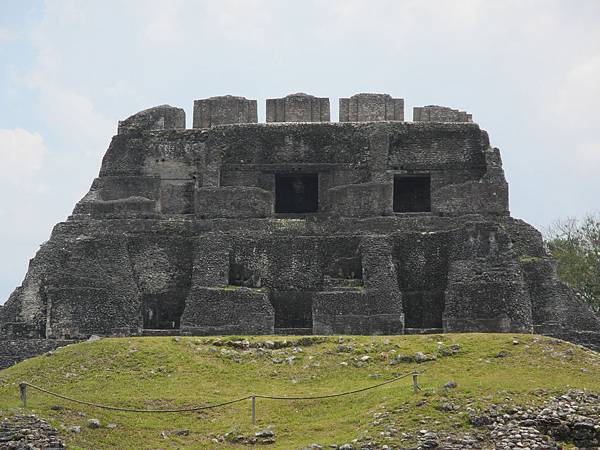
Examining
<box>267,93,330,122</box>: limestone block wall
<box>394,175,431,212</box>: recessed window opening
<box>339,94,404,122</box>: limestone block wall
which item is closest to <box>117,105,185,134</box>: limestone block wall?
<box>267,93,330,122</box>: limestone block wall

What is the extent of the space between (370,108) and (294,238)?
27.5ft

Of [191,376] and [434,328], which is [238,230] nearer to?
[434,328]

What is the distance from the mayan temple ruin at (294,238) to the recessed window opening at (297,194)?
0.05 meters

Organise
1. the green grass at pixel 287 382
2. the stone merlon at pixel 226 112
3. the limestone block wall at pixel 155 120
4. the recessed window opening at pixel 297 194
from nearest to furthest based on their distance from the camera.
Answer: the green grass at pixel 287 382 < the limestone block wall at pixel 155 120 < the recessed window opening at pixel 297 194 < the stone merlon at pixel 226 112

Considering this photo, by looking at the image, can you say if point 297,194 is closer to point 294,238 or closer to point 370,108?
point 370,108

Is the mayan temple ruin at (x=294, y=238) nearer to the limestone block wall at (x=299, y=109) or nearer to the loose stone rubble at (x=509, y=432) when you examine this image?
the limestone block wall at (x=299, y=109)

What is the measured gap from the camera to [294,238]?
3319 centimetres

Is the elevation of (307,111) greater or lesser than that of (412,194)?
greater

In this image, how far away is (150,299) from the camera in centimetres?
3275

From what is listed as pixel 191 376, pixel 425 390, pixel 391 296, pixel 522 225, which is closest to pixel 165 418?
pixel 191 376

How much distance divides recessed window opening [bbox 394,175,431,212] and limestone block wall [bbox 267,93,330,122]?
378cm

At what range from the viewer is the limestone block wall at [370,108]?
39.6 metres

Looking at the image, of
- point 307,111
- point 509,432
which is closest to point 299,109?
point 307,111

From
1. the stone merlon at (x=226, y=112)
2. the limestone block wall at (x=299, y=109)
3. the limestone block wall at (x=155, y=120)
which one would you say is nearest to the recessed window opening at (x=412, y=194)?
the limestone block wall at (x=299, y=109)
